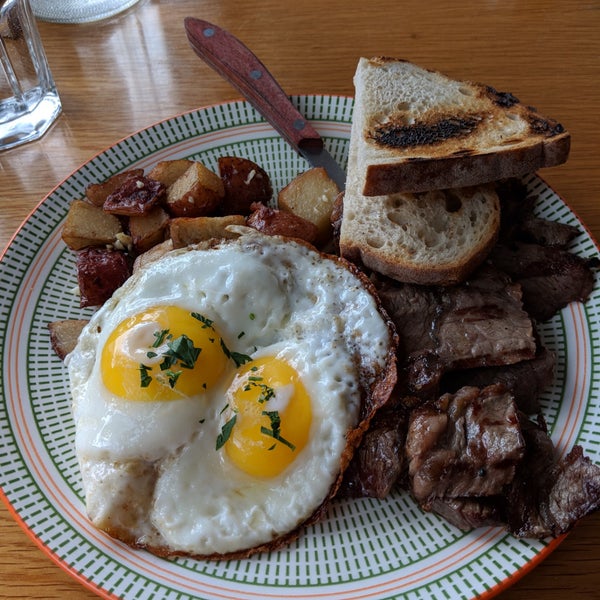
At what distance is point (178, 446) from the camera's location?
2.06 metres

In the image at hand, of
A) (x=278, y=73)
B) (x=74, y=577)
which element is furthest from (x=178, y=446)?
(x=278, y=73)

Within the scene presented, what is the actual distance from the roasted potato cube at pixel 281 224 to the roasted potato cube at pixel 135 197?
416 mm

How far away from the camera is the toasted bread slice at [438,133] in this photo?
2449 millimetres

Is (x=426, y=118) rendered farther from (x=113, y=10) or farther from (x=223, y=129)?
(x=113, y=10)

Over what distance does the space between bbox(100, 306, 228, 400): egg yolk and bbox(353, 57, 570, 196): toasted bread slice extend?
0.85 m

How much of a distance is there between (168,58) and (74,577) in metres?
2.99

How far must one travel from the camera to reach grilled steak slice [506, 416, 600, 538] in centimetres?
187

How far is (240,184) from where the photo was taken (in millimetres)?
2812

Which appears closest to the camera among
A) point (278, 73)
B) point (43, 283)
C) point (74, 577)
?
point (74, 577)

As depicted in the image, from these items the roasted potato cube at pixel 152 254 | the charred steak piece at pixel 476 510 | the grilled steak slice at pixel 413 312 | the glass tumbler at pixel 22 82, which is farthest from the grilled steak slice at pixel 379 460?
the glass tumbler at pixel 22 82

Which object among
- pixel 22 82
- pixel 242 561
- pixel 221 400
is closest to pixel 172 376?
pixel 221 400

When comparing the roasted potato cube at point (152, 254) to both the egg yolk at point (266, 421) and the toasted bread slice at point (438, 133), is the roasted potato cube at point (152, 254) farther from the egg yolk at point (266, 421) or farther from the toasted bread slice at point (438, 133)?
the toasted bread slice at point (438, 133)

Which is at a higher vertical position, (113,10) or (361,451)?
(113,10)

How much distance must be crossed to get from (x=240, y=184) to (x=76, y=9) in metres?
2.17
